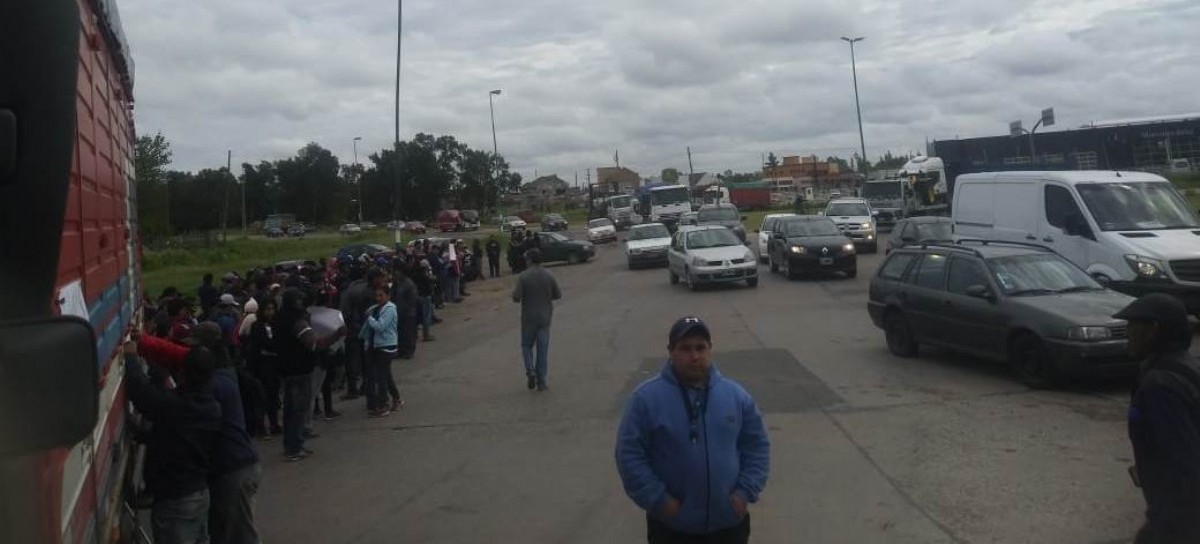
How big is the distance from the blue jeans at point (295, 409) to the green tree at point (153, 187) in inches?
405

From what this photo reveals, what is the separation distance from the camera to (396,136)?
30469mm

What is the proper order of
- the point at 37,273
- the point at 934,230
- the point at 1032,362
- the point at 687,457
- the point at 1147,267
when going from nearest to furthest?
the point at 37,273 < the point at 687,457 < the point at 1032,362 < the point at 1147,267 < the point at 934,230

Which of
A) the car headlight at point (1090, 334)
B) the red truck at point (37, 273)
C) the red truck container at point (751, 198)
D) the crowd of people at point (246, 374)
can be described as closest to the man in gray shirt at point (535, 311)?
the crowd of people at point (246, 374)

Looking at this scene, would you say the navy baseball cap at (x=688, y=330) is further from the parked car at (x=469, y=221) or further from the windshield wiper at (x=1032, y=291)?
the parked car at (x=469, y=221)

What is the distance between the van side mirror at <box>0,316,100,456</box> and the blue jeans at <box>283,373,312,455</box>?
23.5ft

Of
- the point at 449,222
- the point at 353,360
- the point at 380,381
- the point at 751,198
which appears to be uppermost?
the point at 751,198

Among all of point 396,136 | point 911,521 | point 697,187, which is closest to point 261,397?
point 911,521

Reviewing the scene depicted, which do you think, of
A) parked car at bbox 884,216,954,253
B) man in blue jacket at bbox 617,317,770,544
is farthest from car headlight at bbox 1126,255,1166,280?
man in blue jacket at bbox 617,317,770,544

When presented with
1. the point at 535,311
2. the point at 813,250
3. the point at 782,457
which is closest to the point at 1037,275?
the point at 782,457

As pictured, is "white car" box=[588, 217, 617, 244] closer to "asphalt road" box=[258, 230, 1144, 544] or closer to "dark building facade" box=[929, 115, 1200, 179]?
"dark building facade" box=[929, 115, 1200, 179]

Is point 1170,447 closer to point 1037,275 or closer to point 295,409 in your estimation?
point 295,409

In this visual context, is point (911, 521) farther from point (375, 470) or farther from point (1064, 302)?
point (1064, 302)

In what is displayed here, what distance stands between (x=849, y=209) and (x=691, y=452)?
2851 centimetres

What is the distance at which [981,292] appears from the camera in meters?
10.9
